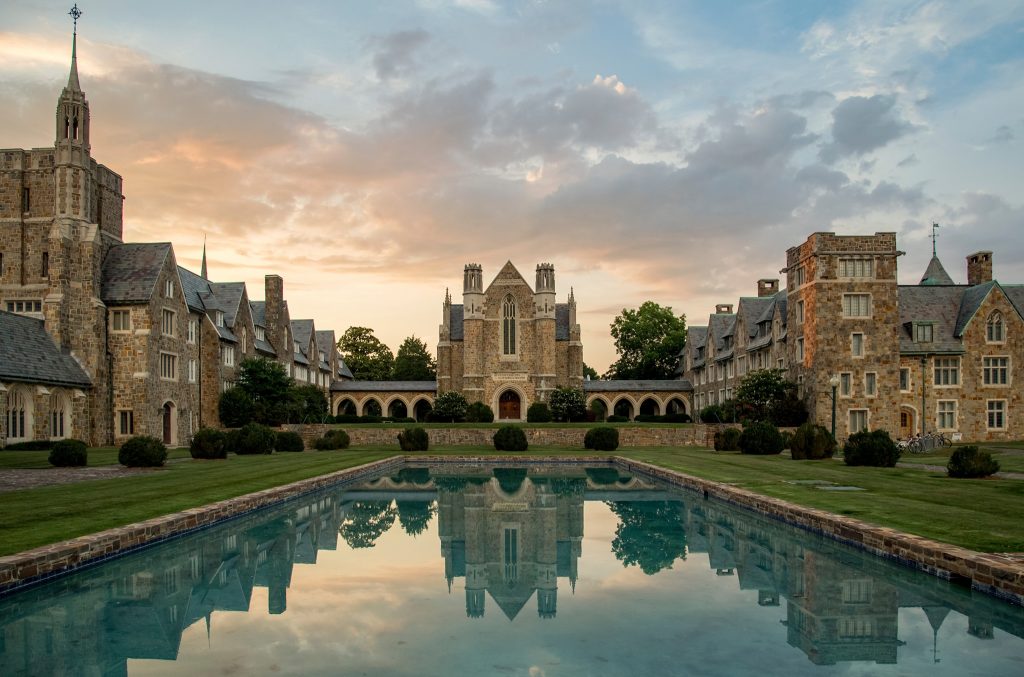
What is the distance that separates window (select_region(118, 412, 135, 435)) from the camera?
39.8m

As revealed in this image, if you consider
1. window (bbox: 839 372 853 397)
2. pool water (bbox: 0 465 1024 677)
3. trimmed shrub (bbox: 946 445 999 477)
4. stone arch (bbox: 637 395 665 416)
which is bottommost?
stone arch (bbox: 637 395 665 416)

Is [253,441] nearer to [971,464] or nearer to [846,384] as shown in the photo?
[971,464]

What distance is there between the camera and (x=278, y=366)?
159ft

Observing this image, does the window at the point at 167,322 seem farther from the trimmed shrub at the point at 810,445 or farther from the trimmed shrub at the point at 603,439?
the trimmed shrub at the point at 810,445

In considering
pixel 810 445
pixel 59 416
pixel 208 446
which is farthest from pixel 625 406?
pixel 59 416

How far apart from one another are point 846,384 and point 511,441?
19.1 metres

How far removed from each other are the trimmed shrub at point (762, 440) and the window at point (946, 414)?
14932 millimetres

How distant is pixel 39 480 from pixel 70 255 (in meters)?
21.0

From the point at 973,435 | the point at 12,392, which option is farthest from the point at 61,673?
the point at 973,435

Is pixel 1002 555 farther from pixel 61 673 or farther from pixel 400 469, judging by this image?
pixel 400 469

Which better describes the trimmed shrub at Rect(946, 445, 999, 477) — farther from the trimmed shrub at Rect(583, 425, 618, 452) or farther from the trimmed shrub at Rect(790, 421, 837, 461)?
the trimmed shrub at Rect(583, 425, 618, 452)

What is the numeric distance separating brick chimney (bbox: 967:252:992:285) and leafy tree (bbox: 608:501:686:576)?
39669 mm

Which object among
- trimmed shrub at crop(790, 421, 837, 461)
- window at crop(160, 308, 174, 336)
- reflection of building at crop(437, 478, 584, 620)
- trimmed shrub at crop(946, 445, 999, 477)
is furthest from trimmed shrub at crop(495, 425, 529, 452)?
trimmed shrub at crop(946, 445, 999, 477)

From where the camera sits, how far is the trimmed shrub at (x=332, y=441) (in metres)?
41.3
